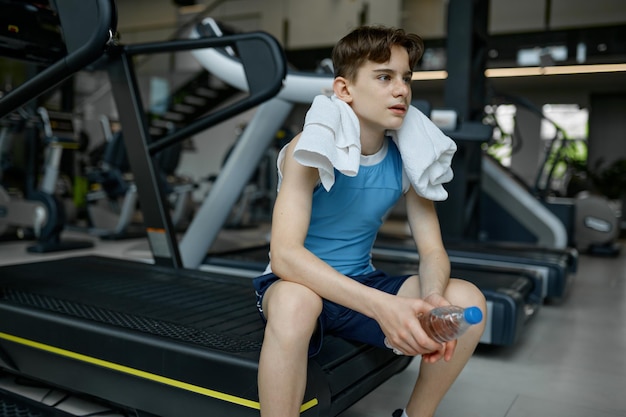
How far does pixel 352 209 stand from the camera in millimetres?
1394

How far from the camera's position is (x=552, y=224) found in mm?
4566

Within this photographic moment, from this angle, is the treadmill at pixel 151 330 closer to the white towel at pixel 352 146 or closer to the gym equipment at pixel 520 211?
the white towel at pixel 352 146

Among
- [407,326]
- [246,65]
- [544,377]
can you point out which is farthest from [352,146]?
[544,377]

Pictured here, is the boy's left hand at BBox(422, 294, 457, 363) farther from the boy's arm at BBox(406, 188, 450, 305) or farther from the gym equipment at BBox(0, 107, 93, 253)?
the gym equipment at BBox(0, 107, 93, 253)

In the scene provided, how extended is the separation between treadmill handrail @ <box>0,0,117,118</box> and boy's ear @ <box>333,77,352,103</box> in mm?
730

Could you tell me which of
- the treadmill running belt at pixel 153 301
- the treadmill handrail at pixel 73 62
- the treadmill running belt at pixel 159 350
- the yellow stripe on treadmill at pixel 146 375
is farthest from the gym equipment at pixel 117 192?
the yellow stripe on treadmill at pixel 146 375

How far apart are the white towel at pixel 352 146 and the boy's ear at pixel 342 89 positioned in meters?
0.02

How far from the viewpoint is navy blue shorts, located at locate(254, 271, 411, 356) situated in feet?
4.42

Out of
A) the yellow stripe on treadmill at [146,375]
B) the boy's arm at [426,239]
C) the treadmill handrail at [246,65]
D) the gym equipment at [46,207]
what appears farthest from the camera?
the gym equipment at [46,207]

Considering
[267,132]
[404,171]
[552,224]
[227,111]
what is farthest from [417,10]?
[404,171]

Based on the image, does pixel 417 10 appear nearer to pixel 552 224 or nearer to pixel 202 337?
pixel 552 224

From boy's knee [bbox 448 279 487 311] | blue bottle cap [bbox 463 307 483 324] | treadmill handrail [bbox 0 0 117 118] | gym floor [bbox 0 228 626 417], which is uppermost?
treadmill handrail [bbox 0 0 117 118]

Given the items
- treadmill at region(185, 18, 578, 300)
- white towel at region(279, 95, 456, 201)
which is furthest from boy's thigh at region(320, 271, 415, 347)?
treadmill at region(185, 18, 578, 300)

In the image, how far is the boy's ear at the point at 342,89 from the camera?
1346 mm
